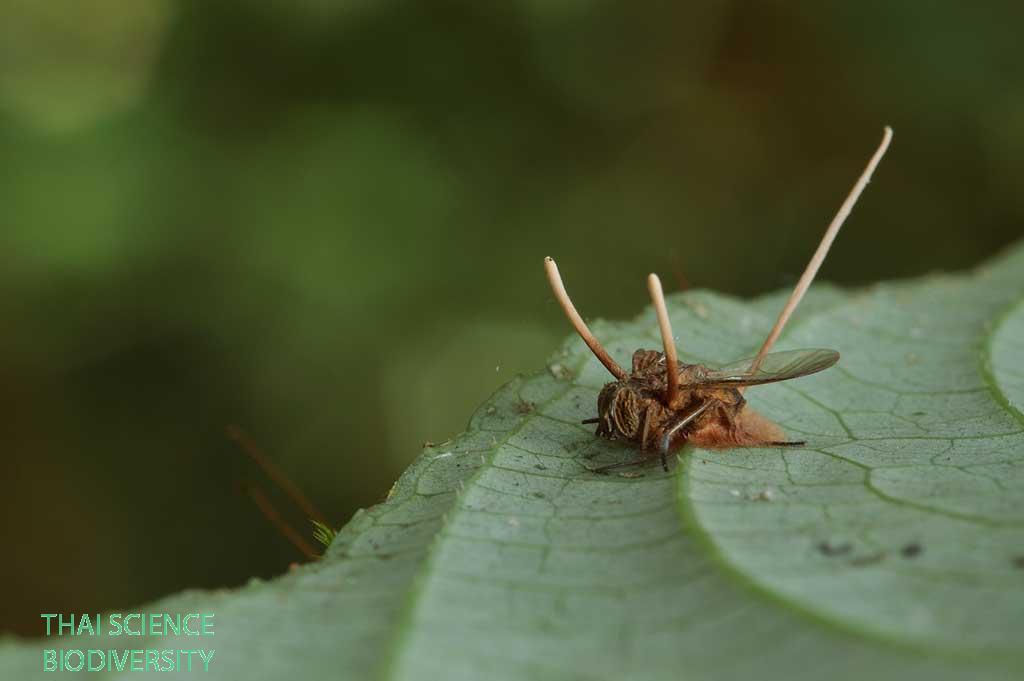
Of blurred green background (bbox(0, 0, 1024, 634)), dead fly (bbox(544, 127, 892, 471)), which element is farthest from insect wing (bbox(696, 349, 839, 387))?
blurred green background (bbox(0, 0, 1024, 634))

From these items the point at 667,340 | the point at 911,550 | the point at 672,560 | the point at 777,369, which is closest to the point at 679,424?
the point at 667,340

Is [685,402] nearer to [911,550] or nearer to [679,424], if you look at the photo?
[679,424]

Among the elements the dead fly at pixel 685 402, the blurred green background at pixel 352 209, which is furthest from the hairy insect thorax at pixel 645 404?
the blurred green background at pixel 352 209

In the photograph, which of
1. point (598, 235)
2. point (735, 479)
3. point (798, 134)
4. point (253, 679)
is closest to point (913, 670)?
point (735, 479)

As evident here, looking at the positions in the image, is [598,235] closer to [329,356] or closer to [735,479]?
[329,356]

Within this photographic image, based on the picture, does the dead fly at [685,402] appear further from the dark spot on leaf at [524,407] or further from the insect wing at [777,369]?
the dark spot on leaf at [524,407]

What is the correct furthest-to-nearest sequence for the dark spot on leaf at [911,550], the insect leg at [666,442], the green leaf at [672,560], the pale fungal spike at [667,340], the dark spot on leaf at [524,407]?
the dark spot on leaf at [524,407] < the insect leg at [666,442] < the pale fungal spike at [667,340] < the dark spot on leaf at [911,550] < the green leaf at [672,560]
